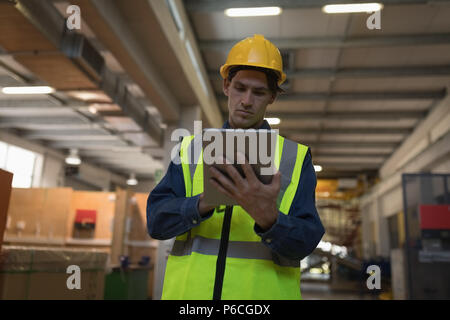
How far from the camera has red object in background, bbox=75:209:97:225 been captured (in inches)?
382

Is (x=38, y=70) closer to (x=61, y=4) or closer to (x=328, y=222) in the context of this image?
(x=61, y=4)

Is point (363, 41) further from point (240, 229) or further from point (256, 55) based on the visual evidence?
point (240, 229)

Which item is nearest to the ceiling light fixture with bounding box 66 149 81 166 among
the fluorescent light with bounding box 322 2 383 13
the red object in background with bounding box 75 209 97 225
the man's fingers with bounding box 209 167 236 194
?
the red object in background with bounding box 75 209 97 225

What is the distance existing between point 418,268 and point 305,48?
199 inches

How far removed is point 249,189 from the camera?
103cm

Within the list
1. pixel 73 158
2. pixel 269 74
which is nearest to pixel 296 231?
pixel 269 74

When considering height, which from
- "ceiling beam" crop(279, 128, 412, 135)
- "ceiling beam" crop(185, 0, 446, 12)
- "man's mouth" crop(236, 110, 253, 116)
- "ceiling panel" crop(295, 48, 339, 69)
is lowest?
"man's mouth" crop(236, 110, 253, 116)

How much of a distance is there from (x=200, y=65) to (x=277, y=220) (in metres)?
8.31

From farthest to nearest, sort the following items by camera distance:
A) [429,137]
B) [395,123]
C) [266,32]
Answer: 1. [395,123]
2. [429,137]
3. [266,32]

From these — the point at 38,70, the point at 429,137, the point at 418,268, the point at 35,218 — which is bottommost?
the point at 418,268

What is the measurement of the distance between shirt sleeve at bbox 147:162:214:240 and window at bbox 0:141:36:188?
13831 millimetres

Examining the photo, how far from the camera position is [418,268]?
25.0ft

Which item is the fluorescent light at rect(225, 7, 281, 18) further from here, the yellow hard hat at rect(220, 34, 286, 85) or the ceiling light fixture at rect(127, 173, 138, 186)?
the ceiling light fixture at rect(127, 173, 138, 186)
